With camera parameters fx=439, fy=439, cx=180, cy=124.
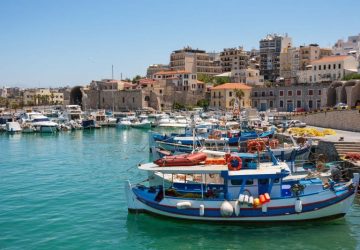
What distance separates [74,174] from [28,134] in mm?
37734

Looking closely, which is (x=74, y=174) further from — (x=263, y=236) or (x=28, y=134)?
(x=28, y=134)

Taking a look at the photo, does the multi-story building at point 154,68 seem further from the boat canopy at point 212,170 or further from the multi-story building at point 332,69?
the boat canopy at point 212,170

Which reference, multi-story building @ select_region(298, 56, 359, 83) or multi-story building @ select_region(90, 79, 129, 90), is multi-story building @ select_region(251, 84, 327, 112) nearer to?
multi-story building @ select_region(298, 56, 359, 83)

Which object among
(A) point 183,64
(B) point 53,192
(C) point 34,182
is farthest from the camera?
(A) point 183,64

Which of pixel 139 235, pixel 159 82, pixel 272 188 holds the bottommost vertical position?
pixel 139 235

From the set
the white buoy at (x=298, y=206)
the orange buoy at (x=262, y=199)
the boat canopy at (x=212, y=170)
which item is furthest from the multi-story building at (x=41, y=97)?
the white buoy at (x=298, y=206)

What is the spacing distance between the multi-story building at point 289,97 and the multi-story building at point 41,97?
70933 mm

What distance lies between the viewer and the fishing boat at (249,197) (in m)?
19.1

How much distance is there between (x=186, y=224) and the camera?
1961 centimetres

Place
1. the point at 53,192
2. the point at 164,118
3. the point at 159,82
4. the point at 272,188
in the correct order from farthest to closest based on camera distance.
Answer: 1. the point at 159,82
2. the point at 164,118
3. the point at 53,192
4. the point at 272,188

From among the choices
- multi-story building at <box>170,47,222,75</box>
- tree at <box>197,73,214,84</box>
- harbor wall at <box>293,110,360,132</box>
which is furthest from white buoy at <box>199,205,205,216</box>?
multi-story building at <box>170,47,222,75</box>

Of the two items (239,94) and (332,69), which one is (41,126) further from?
(332,69)

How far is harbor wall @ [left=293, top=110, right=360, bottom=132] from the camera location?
43.6 meters

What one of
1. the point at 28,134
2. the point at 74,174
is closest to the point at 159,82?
the point at 28,134
